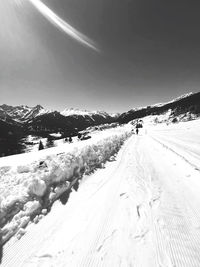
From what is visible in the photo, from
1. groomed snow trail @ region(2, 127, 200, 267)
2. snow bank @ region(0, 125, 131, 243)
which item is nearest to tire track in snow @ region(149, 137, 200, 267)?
groomed snow trail @ region(2, 127, 200, 267)

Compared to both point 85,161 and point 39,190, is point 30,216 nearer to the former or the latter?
point 39,190

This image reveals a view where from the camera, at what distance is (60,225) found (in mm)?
3484

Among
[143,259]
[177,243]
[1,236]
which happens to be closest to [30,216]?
[1,236]

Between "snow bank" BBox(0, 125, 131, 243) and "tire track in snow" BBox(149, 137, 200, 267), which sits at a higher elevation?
"snow bank" BBox(0, 125, 131, 243)

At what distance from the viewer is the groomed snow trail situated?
2553 millimetres

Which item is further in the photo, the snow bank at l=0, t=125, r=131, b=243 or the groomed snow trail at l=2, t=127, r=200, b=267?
the snow bank at l=0, t=125, r=131, b=243

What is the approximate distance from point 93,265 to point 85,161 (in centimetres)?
533

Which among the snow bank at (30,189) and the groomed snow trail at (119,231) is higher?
the snow bank at (30,189)

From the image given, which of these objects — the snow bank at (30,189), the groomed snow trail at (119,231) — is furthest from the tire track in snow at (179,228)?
the snow bank at (30,189)

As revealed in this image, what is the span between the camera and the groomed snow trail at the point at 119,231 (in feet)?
8.38

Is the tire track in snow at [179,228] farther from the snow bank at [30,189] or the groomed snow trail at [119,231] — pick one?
the snow bank at [30,189]

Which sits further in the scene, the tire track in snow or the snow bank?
the snow bank

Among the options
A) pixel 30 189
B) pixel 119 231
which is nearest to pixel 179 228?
pixel 119 231

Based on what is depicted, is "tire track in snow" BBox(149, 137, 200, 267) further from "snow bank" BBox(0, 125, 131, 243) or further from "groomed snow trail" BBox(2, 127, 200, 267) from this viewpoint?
"snow bank" BBox(0, 125, 131, 243)
